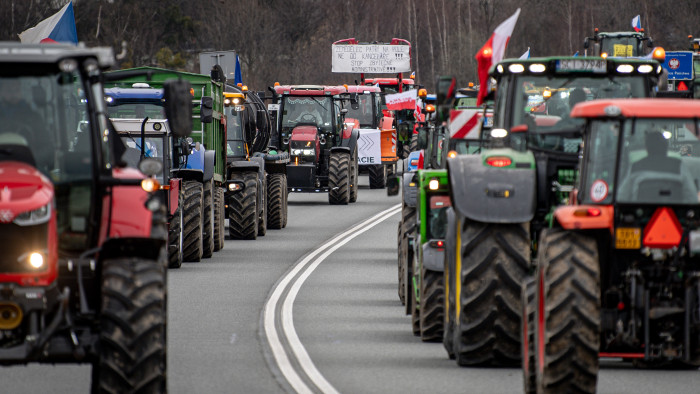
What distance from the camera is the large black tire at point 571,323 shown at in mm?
9547

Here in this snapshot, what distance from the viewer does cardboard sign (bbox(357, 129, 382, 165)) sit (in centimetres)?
3878

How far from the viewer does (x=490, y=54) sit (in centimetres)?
1475

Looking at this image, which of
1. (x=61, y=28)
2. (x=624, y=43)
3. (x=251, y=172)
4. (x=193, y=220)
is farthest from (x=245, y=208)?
(x=624, y=43)

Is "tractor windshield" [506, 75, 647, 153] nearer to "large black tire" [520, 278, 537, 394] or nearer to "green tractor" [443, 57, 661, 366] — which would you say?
"green tractor" [443, 57, 661, 366]

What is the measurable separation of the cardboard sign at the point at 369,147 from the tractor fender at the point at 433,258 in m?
25.4

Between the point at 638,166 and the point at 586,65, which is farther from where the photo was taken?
the point at 586,65

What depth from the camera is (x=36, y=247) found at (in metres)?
8.84

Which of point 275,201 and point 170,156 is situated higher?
point 170,156

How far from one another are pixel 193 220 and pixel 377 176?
20375mm

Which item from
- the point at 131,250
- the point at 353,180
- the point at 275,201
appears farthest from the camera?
the point at 353,180

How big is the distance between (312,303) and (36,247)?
8.36 meters

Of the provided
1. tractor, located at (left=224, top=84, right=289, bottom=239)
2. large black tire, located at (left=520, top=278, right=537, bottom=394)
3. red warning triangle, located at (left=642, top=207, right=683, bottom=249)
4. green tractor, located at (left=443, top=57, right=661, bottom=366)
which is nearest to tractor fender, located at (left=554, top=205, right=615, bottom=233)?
red warning triangle, located at (left=642, top=207, right=683, bottom=249)

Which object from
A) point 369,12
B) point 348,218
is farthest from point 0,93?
point 369,12

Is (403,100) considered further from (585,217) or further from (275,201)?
(585,217)
